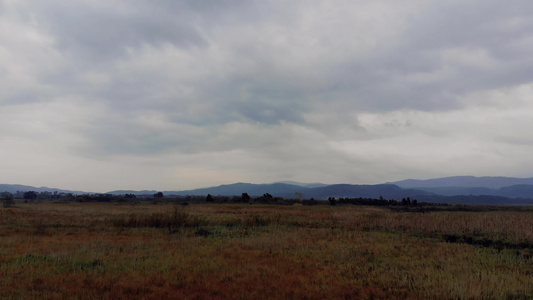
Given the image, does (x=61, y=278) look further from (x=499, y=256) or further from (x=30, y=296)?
(x=499, y=256)

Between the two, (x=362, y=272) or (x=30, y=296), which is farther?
(x=362, y=272)

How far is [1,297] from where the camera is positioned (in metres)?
9.05

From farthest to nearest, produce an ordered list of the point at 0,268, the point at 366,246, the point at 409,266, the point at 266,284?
the point at 366,246 → the point at 409,266 → the point at 0,268 → the point at 266,284

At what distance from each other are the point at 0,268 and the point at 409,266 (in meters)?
16.2

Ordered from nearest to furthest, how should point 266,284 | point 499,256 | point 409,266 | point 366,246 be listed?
1. point 266,284
2. point 409,266
3. point 499,256
4. point 366,246

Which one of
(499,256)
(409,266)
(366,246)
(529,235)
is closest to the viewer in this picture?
(409,266)

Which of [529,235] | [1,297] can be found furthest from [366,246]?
[1,297]

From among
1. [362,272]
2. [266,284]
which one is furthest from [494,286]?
[266,284]

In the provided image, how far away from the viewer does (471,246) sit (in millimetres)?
19594

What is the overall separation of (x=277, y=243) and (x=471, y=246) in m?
11.7

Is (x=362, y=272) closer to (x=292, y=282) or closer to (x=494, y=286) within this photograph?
(x=292, y=282)

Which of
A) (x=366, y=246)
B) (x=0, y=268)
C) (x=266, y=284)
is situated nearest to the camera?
(x=266, y=284)

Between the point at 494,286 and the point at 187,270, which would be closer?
the point at 494,286

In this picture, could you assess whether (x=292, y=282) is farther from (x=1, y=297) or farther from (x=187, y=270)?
(x=1, y=297)
